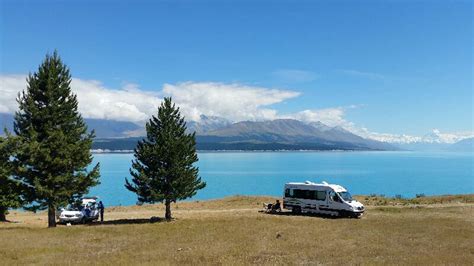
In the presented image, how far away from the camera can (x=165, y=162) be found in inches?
1416

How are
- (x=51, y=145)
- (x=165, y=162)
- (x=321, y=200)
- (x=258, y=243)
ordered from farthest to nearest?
(x=321, y=200)
(x=165, y=162)
(x=51, y=145)
(x=258, y=243)

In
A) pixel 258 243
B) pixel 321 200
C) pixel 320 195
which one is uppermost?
pixel 320 195

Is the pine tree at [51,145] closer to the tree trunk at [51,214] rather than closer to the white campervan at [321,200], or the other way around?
the tree trunk at [51,214]

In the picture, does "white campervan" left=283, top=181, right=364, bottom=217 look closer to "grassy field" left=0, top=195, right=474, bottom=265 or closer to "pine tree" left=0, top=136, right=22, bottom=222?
"grassy field" left=0, top=195, right=474, bottom=265

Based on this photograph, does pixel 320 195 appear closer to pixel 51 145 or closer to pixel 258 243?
pixel 258 243

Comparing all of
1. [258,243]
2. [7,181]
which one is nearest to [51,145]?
[7,181]

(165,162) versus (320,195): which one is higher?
(165,162)

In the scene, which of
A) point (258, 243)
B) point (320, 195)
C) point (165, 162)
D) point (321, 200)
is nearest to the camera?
point (258, 243)

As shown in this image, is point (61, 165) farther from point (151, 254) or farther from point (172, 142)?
point (151, 254)

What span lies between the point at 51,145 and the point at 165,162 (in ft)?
29.7

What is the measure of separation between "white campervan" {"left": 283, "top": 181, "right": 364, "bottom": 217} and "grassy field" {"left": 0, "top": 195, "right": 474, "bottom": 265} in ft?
11.8

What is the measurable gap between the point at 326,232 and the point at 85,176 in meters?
18.4

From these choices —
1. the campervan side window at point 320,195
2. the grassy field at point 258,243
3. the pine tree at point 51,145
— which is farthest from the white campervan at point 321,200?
the pine tree at point 51,145

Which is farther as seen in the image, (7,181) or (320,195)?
(320,195)
